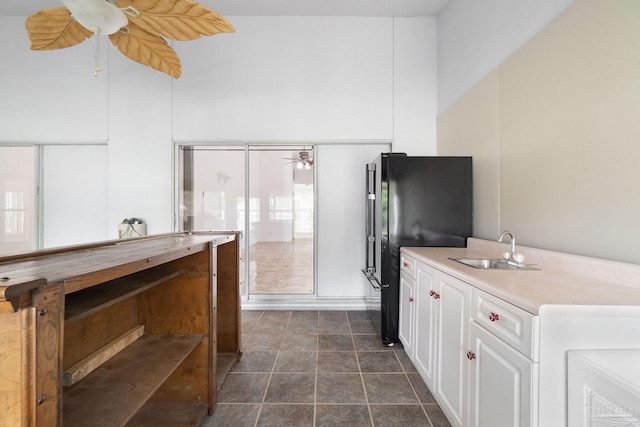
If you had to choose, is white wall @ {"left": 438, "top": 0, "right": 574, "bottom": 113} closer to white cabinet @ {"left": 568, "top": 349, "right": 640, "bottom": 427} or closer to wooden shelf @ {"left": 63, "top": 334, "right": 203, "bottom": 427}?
white cabinet @ {"left": 568, "top": 349, "right": 640, "bottom": 427}

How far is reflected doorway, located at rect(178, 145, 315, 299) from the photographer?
379 centimetres

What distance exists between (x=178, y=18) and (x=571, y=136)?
106 inches

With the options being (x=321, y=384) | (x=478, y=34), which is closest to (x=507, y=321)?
(x=321, y=384)

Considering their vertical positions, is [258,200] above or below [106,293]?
above

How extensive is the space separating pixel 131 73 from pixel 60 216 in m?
2.26

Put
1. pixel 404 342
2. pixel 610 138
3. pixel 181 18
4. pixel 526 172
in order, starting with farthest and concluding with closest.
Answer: pixel 404 342 → pixel 526 172 → pixel 181 18 → pixel 610 138

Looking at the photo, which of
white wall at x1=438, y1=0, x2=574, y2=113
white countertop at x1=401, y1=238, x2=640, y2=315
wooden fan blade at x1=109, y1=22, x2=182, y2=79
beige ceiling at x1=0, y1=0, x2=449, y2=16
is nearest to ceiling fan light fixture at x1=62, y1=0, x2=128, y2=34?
wooden fan blade at x1=109, y1=22, x2=182, y2=79

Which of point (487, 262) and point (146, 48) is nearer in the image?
point (487, 262)

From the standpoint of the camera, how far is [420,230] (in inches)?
104

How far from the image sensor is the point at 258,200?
384cm

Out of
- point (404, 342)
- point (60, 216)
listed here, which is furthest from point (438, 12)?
point (60, 216)

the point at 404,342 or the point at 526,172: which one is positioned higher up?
the point at 526,172

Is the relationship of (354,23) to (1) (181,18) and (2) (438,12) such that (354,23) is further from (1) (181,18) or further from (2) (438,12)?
(1) (181,18)

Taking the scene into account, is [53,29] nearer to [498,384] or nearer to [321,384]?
[321,384]
